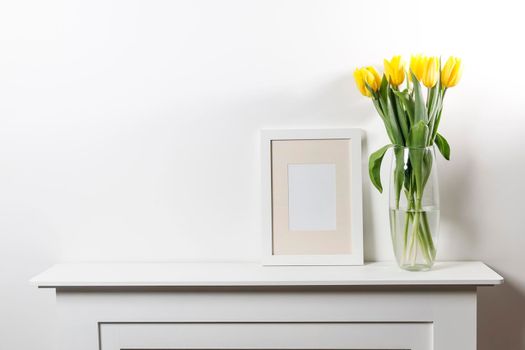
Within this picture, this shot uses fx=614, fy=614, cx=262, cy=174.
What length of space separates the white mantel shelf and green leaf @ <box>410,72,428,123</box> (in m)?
0.28

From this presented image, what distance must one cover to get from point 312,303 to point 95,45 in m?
0.65

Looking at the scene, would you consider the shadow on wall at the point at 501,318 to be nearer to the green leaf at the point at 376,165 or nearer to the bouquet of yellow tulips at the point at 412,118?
the bouquet of yellow tulips at the point at 412,118

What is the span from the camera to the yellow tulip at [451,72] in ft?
3.55

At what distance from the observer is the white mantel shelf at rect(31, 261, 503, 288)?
1072mm

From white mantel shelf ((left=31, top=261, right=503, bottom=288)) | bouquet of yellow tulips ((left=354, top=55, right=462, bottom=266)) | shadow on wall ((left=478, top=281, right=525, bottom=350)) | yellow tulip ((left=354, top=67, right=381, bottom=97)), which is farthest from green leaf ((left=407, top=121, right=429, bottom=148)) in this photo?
shadow on wall ((left=478, top=281, right=525, bottom=350))

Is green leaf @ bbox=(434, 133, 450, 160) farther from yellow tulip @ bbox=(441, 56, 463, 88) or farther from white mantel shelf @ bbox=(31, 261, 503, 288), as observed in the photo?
white mantel shelf @ bbox=(31, 261, 503, 288)

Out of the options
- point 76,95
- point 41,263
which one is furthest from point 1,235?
point 76,95

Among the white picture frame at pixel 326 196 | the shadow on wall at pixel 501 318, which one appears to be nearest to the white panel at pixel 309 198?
the white picture frame at pixel 326 196

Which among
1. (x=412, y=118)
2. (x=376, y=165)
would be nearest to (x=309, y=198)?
(x=376, y=165)

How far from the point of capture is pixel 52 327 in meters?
1.26

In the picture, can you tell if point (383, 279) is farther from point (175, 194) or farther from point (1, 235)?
→ point (1, 235)

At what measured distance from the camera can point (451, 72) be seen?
108 centimetres

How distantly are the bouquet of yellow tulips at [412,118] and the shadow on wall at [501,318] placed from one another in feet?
0.62

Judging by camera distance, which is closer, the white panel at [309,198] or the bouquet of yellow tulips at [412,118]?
the bouquet of yellow tulips at [412,118]
